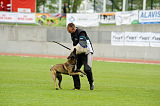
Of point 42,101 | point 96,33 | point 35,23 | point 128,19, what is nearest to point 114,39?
point 96,33

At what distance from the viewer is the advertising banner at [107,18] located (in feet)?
116

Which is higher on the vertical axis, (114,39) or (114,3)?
(114,3)

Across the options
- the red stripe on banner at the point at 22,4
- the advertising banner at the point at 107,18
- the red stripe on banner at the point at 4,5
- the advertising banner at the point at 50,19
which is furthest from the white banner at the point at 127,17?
the red stripe on banner at the point at 4,5

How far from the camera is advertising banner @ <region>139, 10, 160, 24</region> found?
32603 mm

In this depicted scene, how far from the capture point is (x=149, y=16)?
1302 inches

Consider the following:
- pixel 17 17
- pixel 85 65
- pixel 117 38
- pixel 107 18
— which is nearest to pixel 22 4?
pixel 17 17

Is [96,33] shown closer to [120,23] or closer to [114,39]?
[114,39]

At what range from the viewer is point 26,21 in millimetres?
35656

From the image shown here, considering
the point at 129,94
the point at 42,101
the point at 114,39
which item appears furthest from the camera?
the point at 114,39

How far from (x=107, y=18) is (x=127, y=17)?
205 centimetres

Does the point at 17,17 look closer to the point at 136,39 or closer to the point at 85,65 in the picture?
the point at 136,39

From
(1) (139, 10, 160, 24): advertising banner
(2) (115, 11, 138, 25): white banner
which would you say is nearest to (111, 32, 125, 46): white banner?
(1) (139, 10, 160, 24): advertising banner

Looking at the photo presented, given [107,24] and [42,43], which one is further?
[107,24]

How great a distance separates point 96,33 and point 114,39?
60.7 inches
